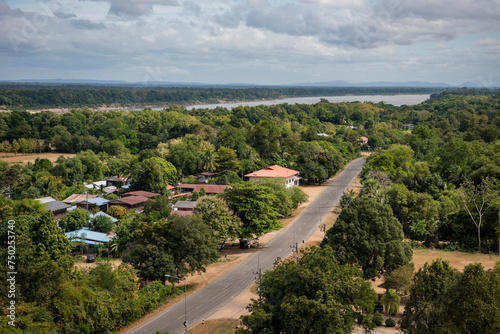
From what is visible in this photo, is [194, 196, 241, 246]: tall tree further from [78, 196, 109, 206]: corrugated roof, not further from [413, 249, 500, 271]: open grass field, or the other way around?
[78, 196, 109, 206]: corrugated roof

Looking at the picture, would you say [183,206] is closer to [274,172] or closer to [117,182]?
[117,182]

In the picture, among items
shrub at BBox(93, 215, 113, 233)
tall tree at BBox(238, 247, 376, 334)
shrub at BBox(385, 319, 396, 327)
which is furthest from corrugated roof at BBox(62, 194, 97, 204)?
shrub at BBox(385, 319, 396, 327)

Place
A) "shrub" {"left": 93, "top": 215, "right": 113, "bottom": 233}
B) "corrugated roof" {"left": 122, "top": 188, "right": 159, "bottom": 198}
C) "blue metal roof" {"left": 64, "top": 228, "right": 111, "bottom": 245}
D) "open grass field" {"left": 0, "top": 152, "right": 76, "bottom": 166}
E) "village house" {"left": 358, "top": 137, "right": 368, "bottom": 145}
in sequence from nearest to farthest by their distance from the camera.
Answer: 1. "blue metal roof" {"left": 64, "top": 228, "right": 111, "bottom": 245}
2. "shrub" {"left": 93, "top": 215, "right": 113, "bottom": 233}
3. "corrugated roof" {"left": 122, "top": 188, "right": 159, "bottom": 198}
4. "open grass field" {"left": 0, "top": 152, "right": 76, "bottom": 166}
5. "village house" {"left": 358, "top": 137, "right": 368, "bottom": 145}

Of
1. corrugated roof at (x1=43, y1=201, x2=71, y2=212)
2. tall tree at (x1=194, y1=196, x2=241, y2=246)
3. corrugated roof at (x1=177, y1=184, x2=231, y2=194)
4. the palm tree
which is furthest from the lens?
corrugated roof at (x1=177, y1=184, x2=231, y2=194)

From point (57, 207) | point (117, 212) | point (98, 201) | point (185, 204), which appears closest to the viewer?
point (117, 212)

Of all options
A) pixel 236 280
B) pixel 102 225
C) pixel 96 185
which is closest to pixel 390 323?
pixel 236 280

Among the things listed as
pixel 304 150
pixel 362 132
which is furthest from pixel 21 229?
pixel 362 132
